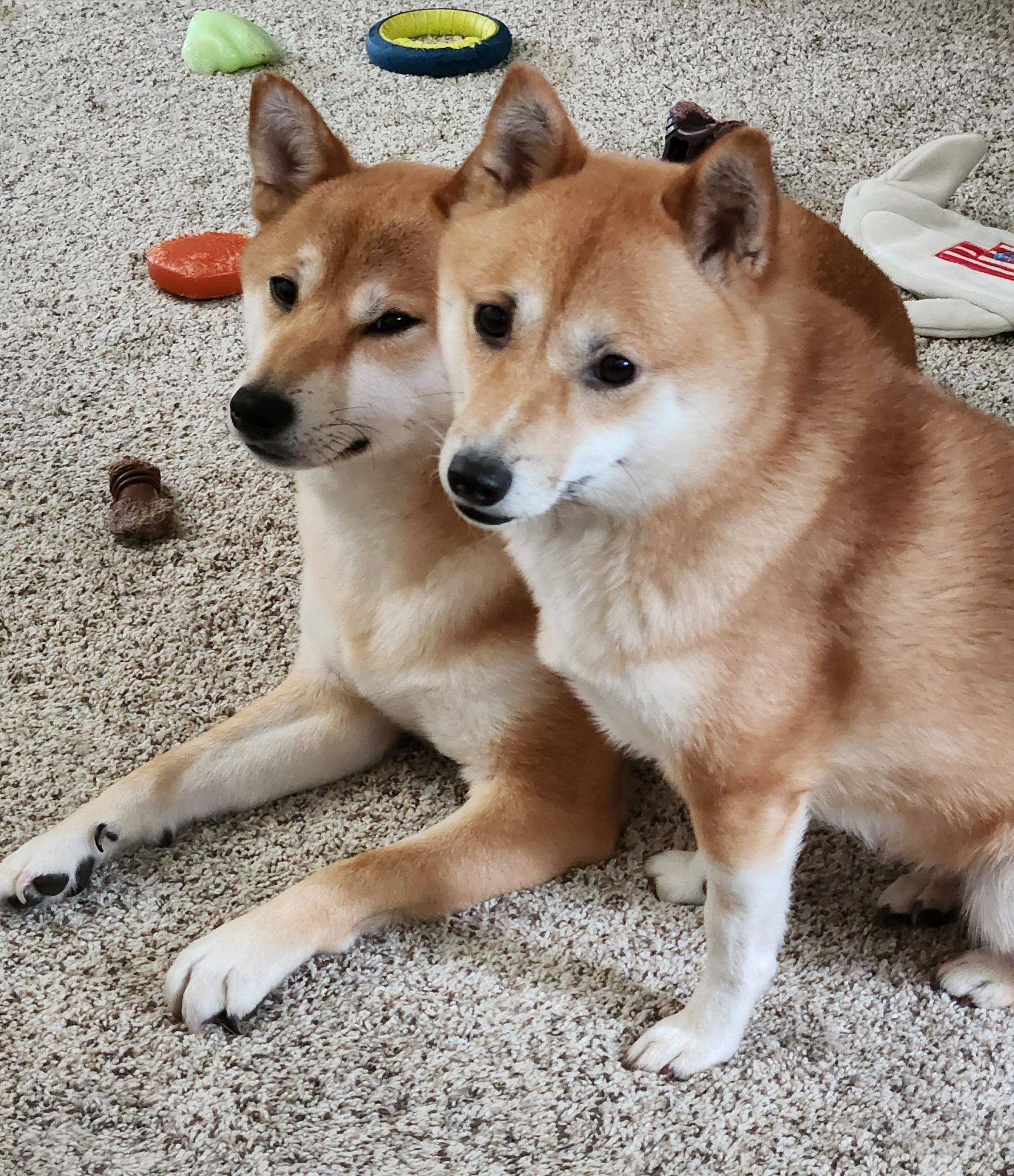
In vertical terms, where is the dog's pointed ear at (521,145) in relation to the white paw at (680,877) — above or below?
above

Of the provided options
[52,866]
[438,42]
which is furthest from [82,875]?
[438,42]

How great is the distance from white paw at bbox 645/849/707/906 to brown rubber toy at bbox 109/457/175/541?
923 millimetres

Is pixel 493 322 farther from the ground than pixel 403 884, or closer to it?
farther from the ground

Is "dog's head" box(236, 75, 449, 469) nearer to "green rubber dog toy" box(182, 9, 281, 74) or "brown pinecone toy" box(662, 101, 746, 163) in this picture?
"brown pinecone toy" box(662, 101, 746, 163)

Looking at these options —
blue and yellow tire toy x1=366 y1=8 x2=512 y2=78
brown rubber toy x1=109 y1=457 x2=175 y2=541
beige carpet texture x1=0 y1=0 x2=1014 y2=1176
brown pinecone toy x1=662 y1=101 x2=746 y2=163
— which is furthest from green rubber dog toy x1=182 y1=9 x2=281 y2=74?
brown rubber toy x1=109 y1=457 x2=175 y2=541

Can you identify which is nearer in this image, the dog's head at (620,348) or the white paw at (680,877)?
the dog's head at (620,348)

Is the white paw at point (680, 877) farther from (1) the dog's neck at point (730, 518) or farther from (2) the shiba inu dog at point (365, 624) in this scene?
(1) the dog's neck at point (730, 518)

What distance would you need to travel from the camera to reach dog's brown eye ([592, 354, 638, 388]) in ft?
3.13

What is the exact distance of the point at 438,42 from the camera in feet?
10.3

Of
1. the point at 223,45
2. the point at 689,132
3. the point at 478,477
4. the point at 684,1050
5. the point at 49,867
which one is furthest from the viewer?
the point at 223,45

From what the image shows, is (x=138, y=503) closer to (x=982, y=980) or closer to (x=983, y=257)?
(x=982, y=980)

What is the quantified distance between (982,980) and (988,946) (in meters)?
0.04

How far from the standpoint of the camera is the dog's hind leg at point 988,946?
1.16 meters

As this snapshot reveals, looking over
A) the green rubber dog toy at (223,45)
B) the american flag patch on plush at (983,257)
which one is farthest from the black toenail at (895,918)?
the green rubber dog toy at (223,45)
